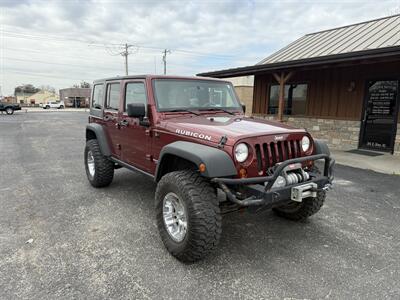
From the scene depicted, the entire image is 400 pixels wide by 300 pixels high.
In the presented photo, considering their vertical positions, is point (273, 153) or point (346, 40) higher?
point (346, 40)

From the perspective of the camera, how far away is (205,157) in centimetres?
262

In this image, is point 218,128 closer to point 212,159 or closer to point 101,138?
point 212,159

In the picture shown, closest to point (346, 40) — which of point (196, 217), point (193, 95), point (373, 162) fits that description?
point (373, 162)

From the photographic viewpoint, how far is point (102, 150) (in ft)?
15.7

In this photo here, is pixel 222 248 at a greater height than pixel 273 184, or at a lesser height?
lesser

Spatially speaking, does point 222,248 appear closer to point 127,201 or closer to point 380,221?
point 127,201

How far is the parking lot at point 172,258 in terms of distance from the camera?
246 cm

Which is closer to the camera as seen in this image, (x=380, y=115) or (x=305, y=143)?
(x=305, y=143)

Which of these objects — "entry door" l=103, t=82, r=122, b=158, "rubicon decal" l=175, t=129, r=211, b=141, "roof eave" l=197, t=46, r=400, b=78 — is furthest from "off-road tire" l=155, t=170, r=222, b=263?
"roof eave" l=197, t=46, r=400, b=78

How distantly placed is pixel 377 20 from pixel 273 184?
11.6m

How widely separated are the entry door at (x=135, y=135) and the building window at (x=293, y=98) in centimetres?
Result: 822

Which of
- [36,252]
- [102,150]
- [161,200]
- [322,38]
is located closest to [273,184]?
[161,200]

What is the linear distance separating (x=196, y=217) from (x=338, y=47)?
9.55 m

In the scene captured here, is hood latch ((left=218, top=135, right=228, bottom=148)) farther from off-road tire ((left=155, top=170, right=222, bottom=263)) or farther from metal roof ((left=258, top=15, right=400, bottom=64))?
metal roof ((left=258, top=15, right=400, bottom=64))
